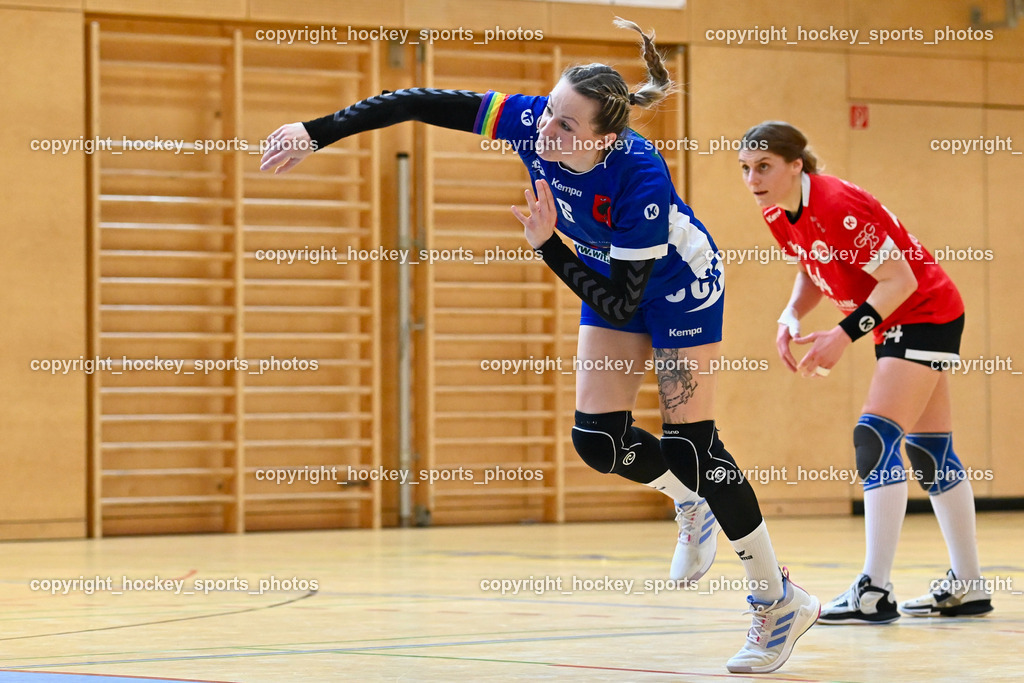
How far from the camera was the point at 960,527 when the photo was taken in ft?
13.7

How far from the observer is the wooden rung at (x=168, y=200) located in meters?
7.72

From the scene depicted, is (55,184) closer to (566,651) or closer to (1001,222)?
(566,651)

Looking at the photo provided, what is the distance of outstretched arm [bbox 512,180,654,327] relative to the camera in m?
3.02

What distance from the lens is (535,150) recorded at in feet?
10.8

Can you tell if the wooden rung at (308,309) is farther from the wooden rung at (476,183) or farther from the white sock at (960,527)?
the white sock at (960,527)

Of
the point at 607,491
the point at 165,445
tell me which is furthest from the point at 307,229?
the point at 607,491

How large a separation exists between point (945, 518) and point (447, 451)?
463 centimetres

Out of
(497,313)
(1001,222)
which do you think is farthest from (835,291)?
(1001,222)

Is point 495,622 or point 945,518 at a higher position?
point 945,518

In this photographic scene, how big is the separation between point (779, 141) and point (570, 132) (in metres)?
1.16

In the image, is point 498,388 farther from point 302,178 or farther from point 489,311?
point 302,178

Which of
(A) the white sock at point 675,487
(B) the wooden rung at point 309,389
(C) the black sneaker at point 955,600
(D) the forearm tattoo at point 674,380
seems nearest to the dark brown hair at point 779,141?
(D) the forearm tattoo at point 674,380

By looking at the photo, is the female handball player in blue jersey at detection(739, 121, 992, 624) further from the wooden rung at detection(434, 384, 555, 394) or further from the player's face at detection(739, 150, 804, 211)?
the wooden rung at detection(434, 384, 555, 394)

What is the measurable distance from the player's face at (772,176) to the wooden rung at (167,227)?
4640 mm
